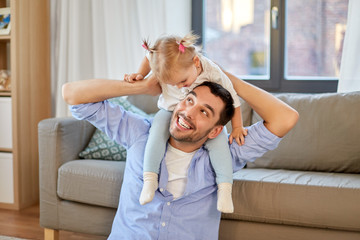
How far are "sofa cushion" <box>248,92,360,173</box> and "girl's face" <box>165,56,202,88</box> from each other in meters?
0.94

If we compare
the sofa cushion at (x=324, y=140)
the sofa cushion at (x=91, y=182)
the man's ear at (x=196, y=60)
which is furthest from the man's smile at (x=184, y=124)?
the sofa cushion at (x=324, y=140)

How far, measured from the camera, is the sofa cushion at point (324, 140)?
7.60ft

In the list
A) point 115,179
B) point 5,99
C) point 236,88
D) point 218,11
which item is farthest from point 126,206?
point 218,11

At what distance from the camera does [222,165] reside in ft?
5.62

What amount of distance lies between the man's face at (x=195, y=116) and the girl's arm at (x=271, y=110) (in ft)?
0.55

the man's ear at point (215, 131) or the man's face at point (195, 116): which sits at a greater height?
the man's face at point (195, 116)

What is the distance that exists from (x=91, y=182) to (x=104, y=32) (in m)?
1.53

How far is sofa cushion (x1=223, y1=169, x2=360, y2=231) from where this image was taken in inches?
73.9

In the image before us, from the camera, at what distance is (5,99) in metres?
3.15

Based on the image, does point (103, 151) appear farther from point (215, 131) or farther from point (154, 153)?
point (215, 131)

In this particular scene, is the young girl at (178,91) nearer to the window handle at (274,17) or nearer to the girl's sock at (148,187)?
the girl's sock at (148,187)

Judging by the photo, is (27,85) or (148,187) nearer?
(148,187)

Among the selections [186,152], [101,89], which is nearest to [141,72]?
[101,89]

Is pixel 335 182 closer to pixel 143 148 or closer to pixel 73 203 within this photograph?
pixel 143 148
